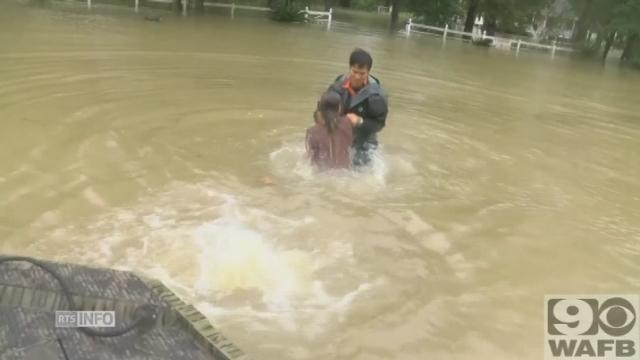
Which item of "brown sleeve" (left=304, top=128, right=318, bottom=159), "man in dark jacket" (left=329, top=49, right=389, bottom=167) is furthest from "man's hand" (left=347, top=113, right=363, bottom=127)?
"brown sleeve" (left=304, top=128, right=318, bottom=159)

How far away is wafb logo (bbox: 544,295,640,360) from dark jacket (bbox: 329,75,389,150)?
2.69 m

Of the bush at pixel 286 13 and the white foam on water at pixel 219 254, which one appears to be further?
the bush at pixel 286 13

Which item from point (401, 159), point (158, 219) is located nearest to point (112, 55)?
point (401, 159)

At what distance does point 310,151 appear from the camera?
7.21m

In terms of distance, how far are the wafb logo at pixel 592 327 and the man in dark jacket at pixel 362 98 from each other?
2.69m

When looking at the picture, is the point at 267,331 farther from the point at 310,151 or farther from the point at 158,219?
the point at 310,151

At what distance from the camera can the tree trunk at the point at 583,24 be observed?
30722 millimetres

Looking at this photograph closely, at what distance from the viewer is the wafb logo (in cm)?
435

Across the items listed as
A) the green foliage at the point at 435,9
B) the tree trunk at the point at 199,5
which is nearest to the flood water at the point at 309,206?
the tree trunk at the point at 199,5

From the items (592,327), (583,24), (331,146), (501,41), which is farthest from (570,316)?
(583,24)

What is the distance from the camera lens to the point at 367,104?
6.93 meters

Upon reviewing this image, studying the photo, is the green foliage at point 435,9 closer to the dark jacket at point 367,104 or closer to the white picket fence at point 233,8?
the white picket fence at point 233,8

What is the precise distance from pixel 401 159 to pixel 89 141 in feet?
11.8

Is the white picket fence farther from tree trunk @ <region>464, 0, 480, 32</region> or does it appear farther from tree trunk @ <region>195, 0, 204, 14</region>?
tree trunk @ <region>464, 0, 480, 32</region>
